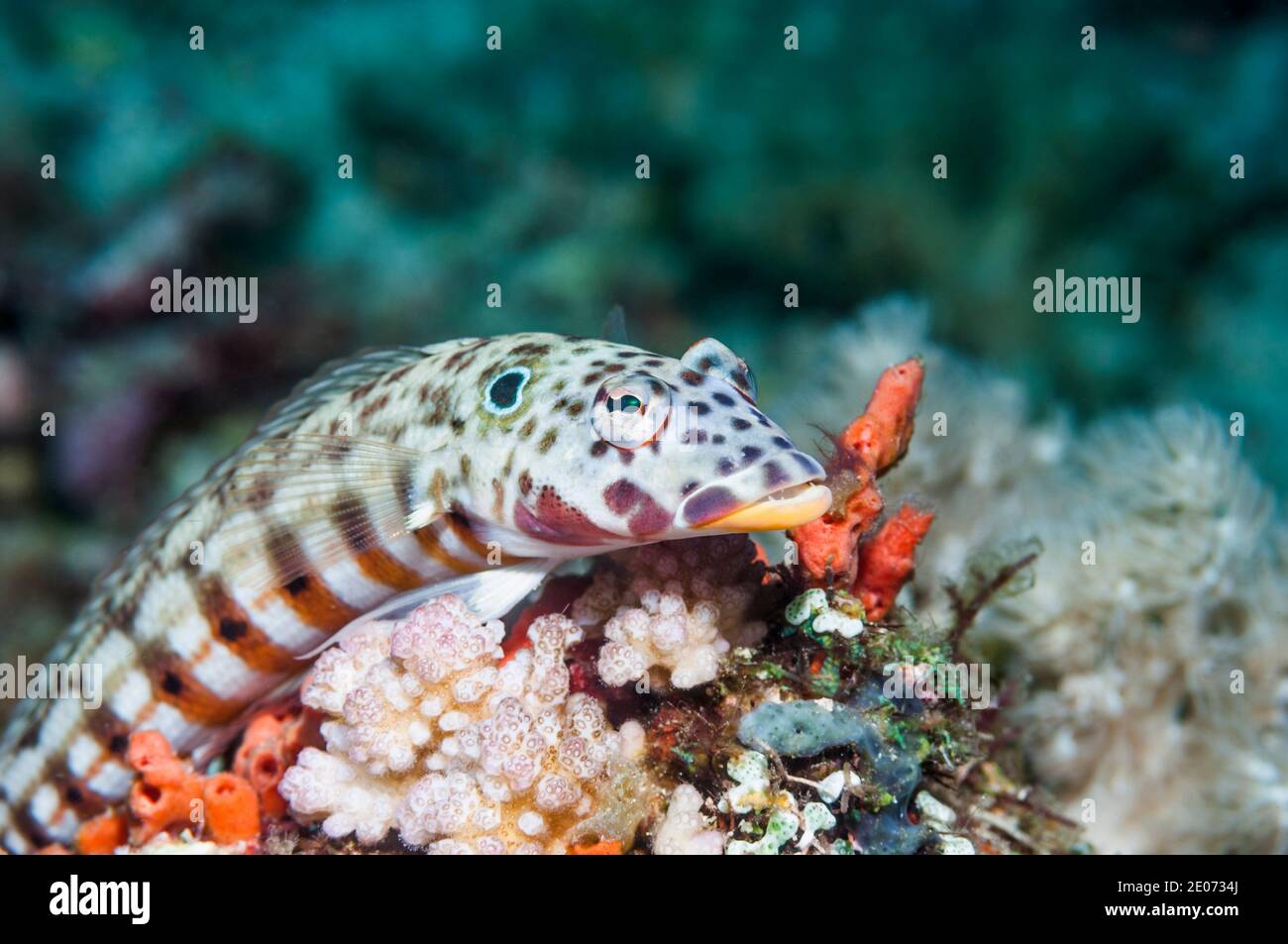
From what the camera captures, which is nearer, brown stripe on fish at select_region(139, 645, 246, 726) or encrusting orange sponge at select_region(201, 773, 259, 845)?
encrusting orange sponge at select_region(201, 773, 259, 845)

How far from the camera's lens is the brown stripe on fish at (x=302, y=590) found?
273 centimetres

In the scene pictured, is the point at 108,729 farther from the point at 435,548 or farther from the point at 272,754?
the point at 435,548

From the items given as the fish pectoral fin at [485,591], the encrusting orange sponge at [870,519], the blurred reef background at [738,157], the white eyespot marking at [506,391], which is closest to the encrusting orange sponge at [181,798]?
the fish pectoral fin at [485,591]

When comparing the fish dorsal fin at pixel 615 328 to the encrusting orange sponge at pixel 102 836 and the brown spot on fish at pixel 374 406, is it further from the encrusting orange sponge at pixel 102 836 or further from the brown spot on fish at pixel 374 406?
the encrusting orange sponge at pixel 102 836

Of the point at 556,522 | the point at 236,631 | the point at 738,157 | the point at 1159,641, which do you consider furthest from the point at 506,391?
the point at 738,157

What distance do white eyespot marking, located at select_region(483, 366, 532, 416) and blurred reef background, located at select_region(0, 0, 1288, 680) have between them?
18.7ft

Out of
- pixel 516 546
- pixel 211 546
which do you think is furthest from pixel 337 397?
pixel 516 546

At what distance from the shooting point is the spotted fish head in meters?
2.02

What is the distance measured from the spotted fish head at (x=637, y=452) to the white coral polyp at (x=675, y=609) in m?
0.16

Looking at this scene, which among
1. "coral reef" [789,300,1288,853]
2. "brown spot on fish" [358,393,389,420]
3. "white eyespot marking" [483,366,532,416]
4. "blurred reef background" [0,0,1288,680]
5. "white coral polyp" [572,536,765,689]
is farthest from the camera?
"blurred reef background" [0,0,1288,680]

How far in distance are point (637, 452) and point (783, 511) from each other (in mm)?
425

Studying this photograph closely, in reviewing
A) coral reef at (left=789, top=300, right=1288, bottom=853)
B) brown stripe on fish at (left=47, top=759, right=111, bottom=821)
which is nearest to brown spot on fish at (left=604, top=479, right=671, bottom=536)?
coral reef at (left=789, top=300, right=1288, bottom=853)

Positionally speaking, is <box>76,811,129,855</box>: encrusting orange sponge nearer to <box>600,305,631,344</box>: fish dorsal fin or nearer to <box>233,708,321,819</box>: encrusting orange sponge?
<box>233,708,321,819</box>: encrusting orange sponge

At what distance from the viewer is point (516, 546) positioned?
2.49 m
